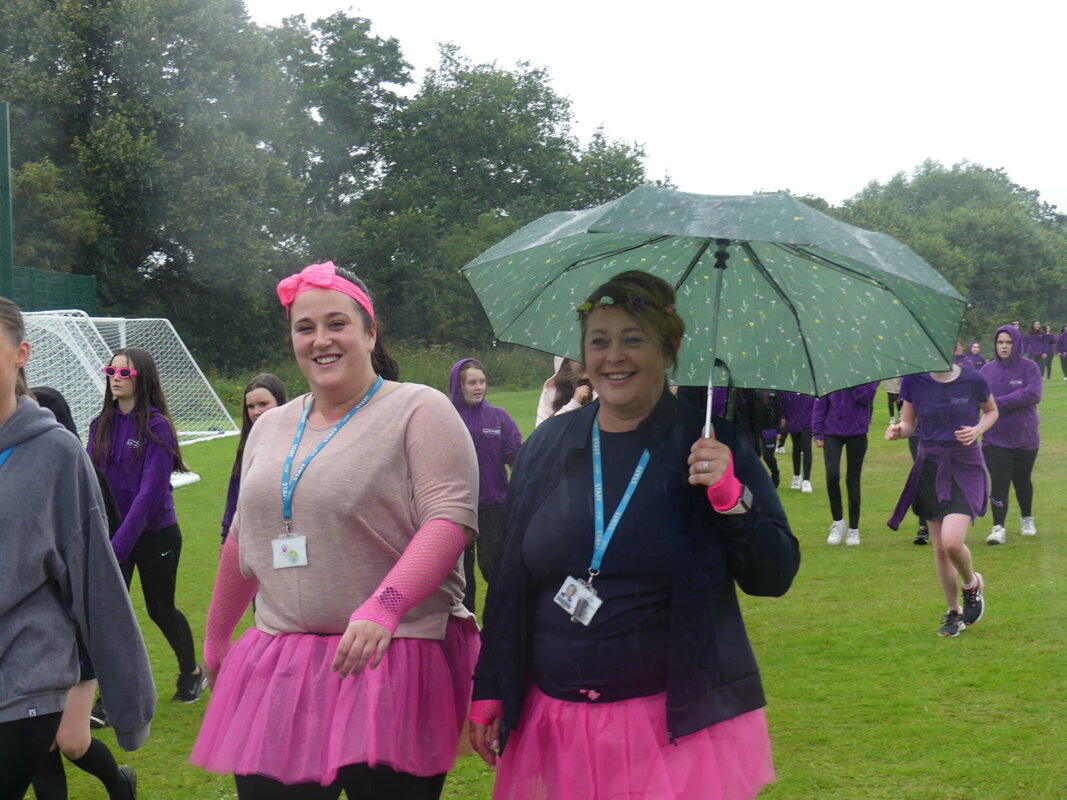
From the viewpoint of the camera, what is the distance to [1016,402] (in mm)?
11609

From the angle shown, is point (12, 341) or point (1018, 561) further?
point (1018, 561)

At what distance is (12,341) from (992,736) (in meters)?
4.90

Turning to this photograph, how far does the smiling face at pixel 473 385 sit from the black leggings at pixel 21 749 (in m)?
5.41

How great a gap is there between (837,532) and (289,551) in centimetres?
979

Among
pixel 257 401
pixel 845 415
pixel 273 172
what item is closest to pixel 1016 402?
pixel 845 415

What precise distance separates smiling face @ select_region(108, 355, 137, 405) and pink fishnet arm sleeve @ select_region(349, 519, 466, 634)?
406 cm

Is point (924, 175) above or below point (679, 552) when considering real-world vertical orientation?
above

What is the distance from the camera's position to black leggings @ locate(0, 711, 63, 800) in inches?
125

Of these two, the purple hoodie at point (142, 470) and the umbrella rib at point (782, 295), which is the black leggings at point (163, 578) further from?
the umbrella rib at point (782, 295)

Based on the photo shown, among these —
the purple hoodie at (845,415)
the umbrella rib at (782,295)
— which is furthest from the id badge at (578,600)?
the purple hoodie at (845,415)

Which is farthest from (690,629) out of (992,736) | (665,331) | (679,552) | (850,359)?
(992,736)

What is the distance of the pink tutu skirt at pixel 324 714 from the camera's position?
308 cm

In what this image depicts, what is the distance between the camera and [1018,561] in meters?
11.0

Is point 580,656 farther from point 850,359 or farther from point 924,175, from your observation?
point 924,175
